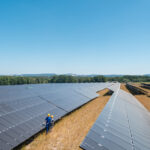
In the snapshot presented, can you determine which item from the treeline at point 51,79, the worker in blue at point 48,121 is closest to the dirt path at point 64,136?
the worker in blue at point 48,121

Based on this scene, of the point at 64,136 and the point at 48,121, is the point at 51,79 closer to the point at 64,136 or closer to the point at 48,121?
the point at 48,121

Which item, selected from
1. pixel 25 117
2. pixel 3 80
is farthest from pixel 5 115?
pixel 3 80

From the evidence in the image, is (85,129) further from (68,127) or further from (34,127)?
(34,127)

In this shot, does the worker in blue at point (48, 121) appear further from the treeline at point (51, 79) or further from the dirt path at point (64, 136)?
the treeline at point (51, 79)

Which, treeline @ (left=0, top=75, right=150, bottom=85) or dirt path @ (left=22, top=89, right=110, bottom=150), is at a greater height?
treeline @ (left=0, top=75, right=150, bottom=85)

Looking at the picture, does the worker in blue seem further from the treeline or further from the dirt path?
the treeline

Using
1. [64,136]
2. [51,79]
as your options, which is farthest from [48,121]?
[51,79]

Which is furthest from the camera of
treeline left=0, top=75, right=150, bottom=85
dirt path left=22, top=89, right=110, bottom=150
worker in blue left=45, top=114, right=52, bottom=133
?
treeline left=0, top=75, right=150, bottom=85

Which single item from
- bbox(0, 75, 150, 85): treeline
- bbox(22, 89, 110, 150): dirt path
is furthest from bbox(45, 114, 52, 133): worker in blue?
bbox(0, 75, 150, 85): treeline

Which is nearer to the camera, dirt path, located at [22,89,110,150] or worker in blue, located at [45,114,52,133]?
dirt path, located at [22,89,110,150]

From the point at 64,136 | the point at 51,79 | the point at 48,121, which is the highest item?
the point at 51,79

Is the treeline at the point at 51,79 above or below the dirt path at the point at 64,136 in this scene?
above
